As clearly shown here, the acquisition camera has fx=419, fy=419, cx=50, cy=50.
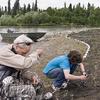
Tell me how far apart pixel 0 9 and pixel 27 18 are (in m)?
12.7

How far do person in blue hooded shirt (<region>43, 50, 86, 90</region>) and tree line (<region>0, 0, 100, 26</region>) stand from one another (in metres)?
51.3

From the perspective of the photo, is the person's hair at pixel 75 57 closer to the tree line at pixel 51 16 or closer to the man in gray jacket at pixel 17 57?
the man in gray jacket at pixel 17 57

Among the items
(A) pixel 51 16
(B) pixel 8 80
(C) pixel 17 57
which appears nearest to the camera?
(C) pixel 17 57

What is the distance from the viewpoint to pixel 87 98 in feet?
24.9

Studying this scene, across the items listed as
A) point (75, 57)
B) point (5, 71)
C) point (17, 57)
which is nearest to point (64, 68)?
point (75, 57)

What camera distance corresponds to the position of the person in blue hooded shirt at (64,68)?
24.4 ft

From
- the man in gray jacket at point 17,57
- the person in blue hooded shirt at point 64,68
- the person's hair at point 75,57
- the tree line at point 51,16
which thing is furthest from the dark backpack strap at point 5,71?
the tree line at point 51,16

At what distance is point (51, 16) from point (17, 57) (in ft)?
195

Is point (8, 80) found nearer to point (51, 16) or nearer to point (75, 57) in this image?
point (75, 57)

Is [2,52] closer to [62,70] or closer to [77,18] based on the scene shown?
[62,70]

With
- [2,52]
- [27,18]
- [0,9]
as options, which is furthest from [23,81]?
[0,9]

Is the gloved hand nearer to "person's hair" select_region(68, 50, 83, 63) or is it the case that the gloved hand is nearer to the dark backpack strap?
the dark backpack strap

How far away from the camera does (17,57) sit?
586cm

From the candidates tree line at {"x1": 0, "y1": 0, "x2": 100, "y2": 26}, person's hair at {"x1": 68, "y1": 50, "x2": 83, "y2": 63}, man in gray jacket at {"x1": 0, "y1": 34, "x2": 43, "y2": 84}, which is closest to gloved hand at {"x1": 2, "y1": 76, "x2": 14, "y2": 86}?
man in gray jacket at {"x1": 0, "y1": 34, "x2": 43, "y2": 84}
